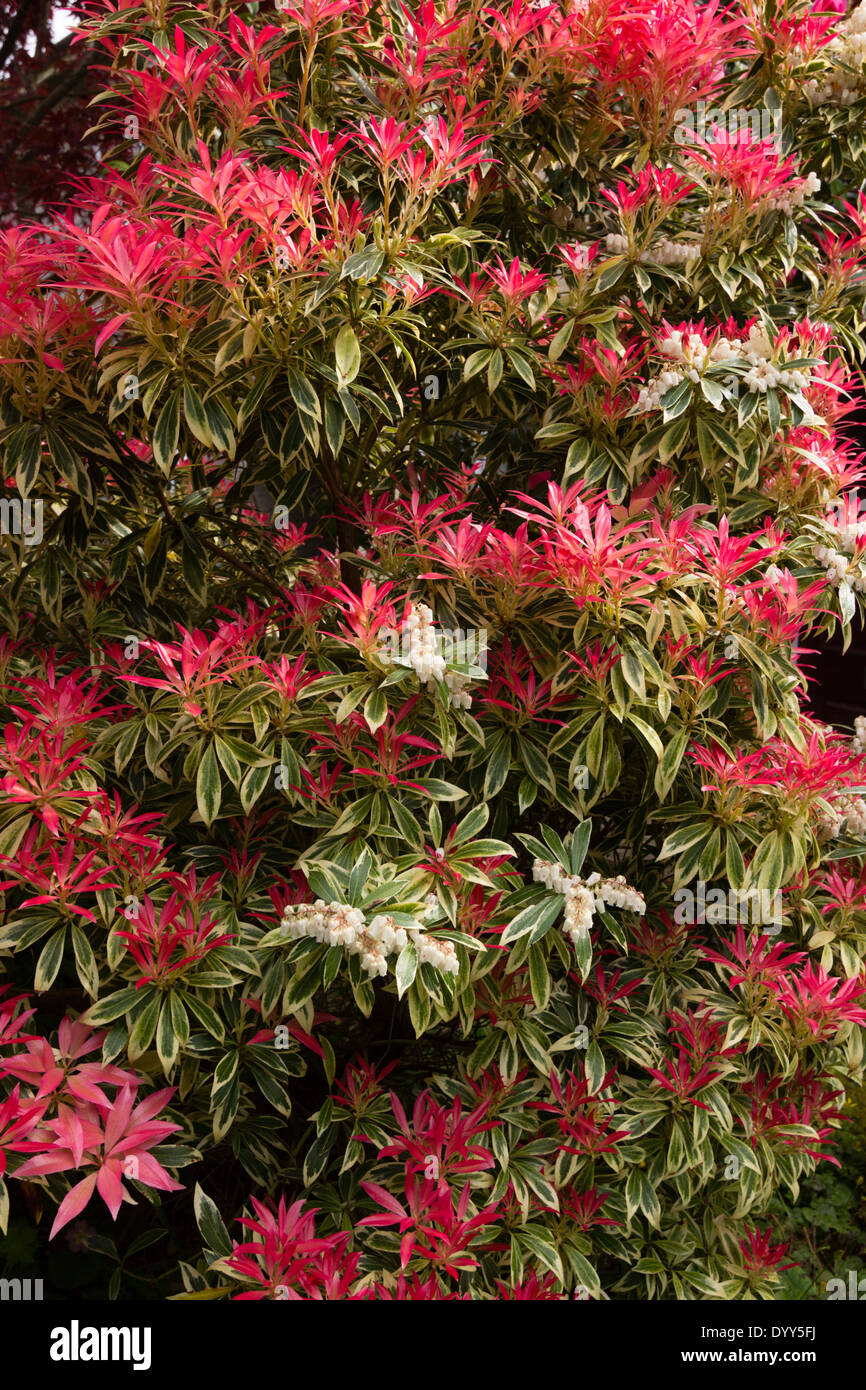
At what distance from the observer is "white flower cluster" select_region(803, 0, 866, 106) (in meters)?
2.16

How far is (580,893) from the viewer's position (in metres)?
1.73

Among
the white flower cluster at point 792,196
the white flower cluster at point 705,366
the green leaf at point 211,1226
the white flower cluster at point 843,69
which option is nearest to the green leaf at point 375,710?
the white flower cluster at point 705,366

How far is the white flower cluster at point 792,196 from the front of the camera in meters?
1.97

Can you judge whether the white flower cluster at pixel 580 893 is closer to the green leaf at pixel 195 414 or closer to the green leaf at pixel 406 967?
the green leaf at pixel 406 967

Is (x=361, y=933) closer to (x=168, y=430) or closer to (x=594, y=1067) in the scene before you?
(x=594, y=1067)

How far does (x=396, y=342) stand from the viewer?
5.75 feet

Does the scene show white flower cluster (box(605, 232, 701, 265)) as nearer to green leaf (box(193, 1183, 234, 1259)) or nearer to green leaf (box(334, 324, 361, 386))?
green leaf (box(334, 324, 361, 386))

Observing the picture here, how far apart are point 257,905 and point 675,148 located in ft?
5.13

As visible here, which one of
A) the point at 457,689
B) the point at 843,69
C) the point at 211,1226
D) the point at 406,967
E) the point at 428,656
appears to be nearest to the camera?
the point at 406,967

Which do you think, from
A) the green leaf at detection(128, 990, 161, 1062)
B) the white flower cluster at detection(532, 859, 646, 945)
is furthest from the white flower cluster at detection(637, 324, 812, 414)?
the green leaf at detection(128, 990, 161, 1062)

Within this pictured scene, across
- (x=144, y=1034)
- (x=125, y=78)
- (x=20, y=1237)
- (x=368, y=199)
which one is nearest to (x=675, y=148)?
(x=368, y=199)

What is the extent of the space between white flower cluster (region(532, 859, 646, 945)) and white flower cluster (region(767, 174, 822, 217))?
1247mm

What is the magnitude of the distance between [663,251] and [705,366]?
0.32 metres

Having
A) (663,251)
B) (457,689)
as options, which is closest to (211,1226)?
(457,689)
